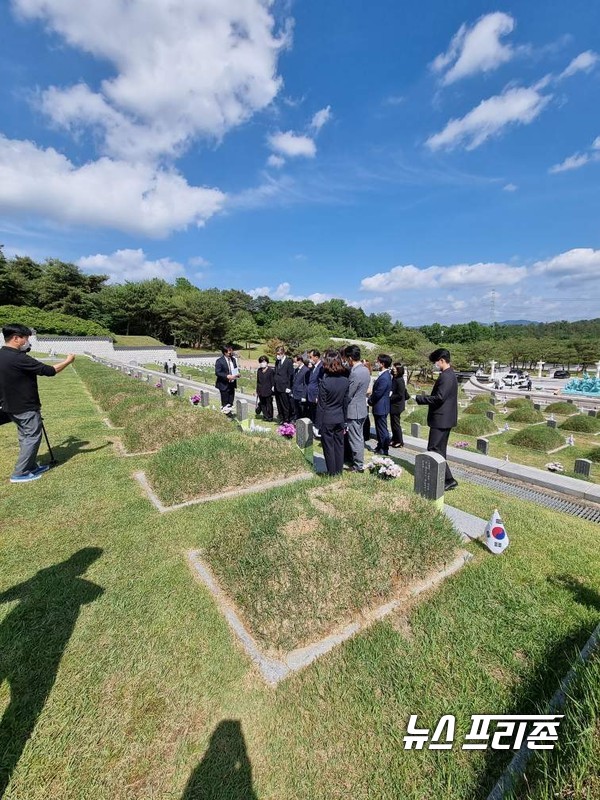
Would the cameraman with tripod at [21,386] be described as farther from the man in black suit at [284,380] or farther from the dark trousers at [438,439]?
the dark trousers at [438,439]

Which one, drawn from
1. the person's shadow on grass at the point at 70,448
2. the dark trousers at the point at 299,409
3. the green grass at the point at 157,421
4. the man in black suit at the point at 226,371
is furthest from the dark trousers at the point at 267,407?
the person's shadow on grass at the point at 70,448

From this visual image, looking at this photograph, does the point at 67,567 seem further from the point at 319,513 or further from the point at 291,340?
the point at 291,340

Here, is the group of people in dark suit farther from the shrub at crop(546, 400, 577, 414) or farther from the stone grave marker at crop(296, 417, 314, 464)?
the shrub at crop(546, 400, 577, 414)

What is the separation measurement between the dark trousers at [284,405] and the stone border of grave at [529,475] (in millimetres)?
2992

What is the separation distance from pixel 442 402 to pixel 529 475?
2.40 m

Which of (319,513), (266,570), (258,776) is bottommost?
(258,776)

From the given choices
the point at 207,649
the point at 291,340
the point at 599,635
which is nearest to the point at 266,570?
the point at 207,649

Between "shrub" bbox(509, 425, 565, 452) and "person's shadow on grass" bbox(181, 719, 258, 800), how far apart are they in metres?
10.4

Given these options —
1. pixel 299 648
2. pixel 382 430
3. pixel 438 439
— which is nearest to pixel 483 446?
pixel 382 430

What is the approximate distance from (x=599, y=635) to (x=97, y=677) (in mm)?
2988

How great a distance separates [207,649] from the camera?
234 centimetres

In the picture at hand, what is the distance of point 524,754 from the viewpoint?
1.62m

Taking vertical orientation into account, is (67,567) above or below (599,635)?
below

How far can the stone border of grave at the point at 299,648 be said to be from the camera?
2.22 metres
